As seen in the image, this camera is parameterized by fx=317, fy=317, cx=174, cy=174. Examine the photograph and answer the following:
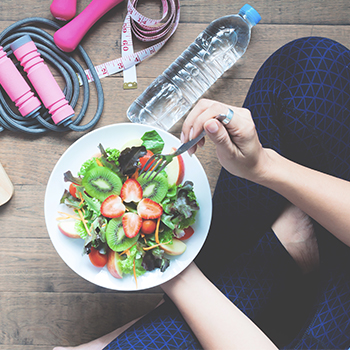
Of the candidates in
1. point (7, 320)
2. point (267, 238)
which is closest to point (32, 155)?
point (7, 320)

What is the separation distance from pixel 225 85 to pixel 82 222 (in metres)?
0.73

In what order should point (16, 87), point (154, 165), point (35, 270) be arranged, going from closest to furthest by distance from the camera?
point (154, 165) → point (16, 87) → point (35, 270)

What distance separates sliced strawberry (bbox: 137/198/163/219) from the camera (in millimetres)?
861

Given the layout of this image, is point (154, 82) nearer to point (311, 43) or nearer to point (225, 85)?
point (225, 85)

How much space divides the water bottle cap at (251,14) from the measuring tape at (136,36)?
0.25 meters

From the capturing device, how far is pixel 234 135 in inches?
26.5

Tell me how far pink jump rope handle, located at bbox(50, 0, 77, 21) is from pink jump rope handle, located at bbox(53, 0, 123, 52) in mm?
27

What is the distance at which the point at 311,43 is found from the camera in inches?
37.2

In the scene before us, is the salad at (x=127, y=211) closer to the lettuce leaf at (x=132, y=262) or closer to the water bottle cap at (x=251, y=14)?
the lettuce leaf at (x=132, y=262)

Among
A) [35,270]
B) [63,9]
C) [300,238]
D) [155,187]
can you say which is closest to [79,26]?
[63,9]

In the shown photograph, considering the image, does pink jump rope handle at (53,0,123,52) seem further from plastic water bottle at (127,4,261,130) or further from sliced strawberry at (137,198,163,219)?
sliced strawberry at (137,198,163,219)

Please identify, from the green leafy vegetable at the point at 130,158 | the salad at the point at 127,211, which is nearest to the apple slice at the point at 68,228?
the salad at the point at 127,211

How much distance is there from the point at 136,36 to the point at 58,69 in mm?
315

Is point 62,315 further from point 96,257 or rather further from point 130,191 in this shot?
point 130,191
